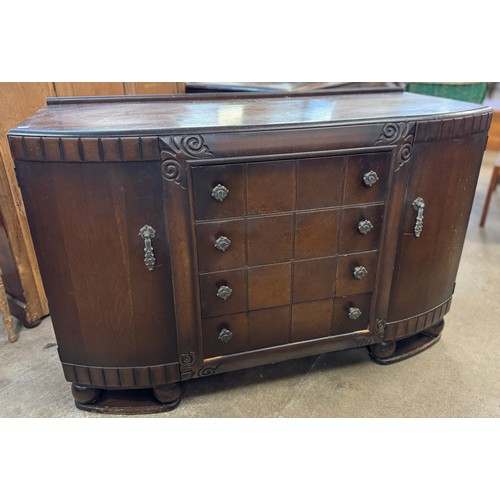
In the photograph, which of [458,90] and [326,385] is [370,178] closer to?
[326,385]

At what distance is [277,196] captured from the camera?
134 centimetres

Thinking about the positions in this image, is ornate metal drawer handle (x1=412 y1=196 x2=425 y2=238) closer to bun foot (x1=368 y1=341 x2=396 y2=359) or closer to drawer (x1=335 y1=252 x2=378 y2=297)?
drawer (x1=335 y1=252 x2=378 y2=297)

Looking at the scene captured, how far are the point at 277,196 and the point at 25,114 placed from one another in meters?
1.14

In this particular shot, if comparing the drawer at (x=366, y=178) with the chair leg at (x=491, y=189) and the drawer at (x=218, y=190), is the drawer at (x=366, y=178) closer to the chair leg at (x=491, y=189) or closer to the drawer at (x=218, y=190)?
the drawer at (x=218, y=190)

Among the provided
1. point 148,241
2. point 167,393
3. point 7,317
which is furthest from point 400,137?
point 7,317

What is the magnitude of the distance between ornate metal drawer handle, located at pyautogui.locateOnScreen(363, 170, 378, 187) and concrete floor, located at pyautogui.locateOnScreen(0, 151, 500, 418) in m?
0.79

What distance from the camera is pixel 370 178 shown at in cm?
138

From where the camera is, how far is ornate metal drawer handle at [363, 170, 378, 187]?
1379 mm

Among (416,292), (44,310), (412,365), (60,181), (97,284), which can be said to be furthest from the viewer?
(44,310)

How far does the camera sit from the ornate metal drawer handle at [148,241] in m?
1.28

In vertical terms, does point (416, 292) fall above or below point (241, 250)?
below

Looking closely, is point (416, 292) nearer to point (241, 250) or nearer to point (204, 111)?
point (241, 250)

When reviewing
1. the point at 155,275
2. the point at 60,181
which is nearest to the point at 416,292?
the point at 155,275

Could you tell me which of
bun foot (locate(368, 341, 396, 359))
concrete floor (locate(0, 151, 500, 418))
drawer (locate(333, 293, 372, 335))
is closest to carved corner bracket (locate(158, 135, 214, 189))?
drawer (locate(333, 293, 372, 335))
